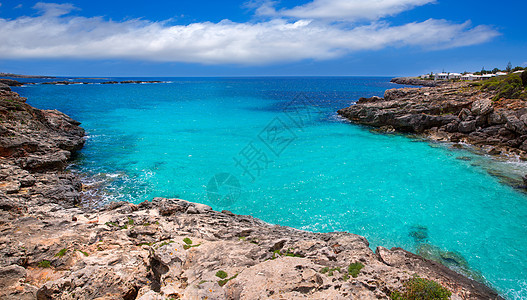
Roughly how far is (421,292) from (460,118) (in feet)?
146

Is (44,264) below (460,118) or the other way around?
below

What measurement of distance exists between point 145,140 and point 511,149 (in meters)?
51.4

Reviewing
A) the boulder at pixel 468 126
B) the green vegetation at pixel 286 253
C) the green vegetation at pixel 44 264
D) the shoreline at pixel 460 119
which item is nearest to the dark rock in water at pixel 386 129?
the shoreline at pixel 460 119

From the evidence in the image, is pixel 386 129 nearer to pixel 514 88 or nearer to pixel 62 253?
pixel 514 88

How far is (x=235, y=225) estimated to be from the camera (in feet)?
50.7

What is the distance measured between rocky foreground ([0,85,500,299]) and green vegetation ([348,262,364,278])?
0.04m

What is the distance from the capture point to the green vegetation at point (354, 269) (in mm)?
10052

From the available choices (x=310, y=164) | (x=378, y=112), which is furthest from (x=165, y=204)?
(x=378, y=112)

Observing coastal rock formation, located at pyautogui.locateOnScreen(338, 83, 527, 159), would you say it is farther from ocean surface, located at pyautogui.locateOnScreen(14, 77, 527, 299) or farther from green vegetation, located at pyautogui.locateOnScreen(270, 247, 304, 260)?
green vegetation, located at pyautogui.locateOnScreen(270, 247, 304, 260)

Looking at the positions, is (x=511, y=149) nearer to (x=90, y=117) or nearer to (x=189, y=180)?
(x=189, y=180)

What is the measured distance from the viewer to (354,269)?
10391 mm

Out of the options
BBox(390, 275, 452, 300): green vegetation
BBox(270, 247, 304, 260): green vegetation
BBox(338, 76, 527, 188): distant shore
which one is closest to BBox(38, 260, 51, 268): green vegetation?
BBox(270, 247, 304, 260): green vegetation

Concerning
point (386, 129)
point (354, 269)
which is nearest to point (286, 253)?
point (354, 269)

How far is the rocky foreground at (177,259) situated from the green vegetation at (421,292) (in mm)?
268
